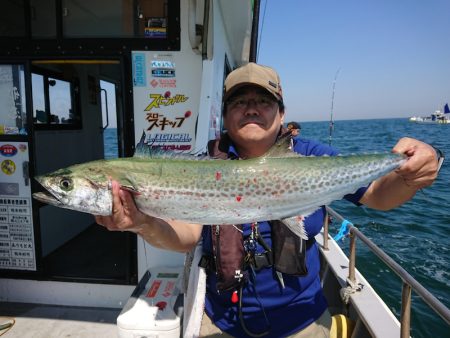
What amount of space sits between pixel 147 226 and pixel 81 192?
0.49 metres

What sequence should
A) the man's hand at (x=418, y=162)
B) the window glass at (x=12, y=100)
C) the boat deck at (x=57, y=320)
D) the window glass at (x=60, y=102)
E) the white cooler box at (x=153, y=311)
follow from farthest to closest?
1. the window glass at (x=60, y=102)
2. the window glass at (x=12, y=100)
3. the boat deck at (x=57, y=320)
4. the white cooler box at (x=153, y=311)
5. the man's hand at (x=418, y=162)

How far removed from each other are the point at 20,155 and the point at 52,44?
1534 mm

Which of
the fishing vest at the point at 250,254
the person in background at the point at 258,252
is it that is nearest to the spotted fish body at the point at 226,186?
the person in background at the point at 258,252

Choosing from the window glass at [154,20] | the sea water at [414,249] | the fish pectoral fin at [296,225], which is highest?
the window glass at [154,20]

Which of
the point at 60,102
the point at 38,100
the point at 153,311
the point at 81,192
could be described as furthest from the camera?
the point at 60,102

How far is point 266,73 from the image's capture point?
249 centimetres

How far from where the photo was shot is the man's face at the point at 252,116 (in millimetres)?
2514

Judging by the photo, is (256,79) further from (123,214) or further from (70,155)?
(70,155)

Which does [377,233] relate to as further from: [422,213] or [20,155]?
[20,155]

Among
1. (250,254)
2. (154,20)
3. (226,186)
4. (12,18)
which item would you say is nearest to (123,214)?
(226,186)

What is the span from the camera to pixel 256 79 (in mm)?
2420

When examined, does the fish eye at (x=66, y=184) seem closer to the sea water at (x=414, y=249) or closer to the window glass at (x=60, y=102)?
the window glass at (x=60, y=102)

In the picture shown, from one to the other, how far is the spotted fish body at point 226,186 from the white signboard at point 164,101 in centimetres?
224

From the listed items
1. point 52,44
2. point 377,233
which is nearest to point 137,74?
point 52,44
